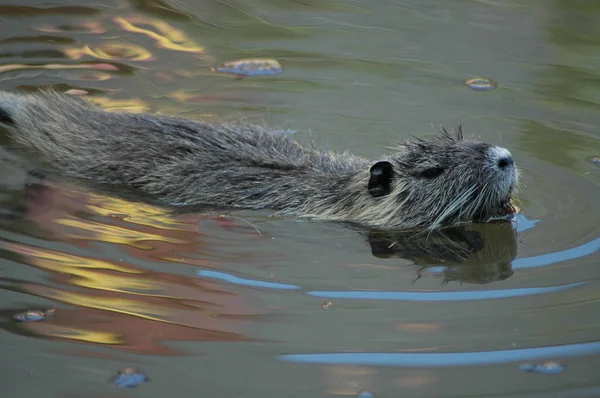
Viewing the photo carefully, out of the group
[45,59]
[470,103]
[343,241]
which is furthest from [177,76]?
[343,241]

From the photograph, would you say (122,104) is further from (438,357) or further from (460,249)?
(438,357)

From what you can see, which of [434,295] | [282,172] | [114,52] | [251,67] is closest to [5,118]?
[114,52]

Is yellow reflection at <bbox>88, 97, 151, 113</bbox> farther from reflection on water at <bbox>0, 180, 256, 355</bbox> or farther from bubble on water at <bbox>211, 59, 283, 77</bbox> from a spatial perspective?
reflection on water at <bbox>0, 180, 256, 355</bbox>

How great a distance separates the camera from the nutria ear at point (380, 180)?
6.11 metres

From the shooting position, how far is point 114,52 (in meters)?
8.62

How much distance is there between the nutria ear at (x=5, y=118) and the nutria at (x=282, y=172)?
61cm

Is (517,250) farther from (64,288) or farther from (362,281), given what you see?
(64,288)

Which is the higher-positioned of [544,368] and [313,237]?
[544,368]

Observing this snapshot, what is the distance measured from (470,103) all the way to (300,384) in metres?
4.24

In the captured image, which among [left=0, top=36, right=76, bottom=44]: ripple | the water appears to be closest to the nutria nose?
the water

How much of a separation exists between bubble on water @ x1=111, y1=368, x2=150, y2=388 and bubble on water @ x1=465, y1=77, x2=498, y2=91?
4.73 meters

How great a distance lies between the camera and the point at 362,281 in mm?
5031

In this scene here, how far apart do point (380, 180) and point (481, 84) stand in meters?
2.30

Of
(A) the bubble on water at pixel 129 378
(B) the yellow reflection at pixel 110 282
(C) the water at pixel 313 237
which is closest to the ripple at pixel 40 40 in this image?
(C) the water at pixel 313 237
